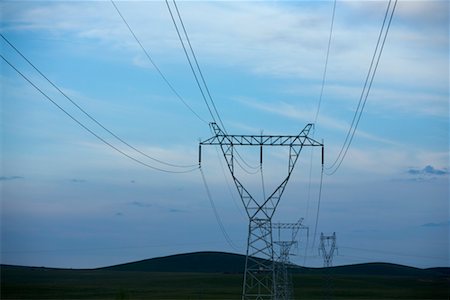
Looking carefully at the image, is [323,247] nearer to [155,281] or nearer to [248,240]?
[248,240]

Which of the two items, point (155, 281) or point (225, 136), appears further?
point (155, 281)

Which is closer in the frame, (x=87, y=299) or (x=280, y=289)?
(x=280, y=289)

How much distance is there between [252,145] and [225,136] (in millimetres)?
1859

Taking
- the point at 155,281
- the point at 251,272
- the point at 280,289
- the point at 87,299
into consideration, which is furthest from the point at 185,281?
the point at 251,272

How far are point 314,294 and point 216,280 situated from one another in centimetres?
4907

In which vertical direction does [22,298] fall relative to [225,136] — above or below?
below

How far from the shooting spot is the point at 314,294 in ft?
497

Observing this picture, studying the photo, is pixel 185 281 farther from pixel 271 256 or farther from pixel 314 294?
pixel 271 256

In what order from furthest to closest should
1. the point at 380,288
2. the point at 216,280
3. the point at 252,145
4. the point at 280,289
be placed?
the point at 216,280, the point at 380,288, the point at 280,289, the point at 252,145

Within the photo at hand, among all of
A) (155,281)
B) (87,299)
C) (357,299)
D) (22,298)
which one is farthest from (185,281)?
(22,298)

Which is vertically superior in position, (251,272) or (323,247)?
(323,247)

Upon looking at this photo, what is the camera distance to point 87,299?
11775cm

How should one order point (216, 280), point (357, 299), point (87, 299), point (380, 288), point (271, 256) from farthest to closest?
point (216, 280) < point (380, 288) < point (357, 299) < point (87, 299) < point (271, 256)

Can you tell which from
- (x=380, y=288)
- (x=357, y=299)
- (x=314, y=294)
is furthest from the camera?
(x=380, y=288)
